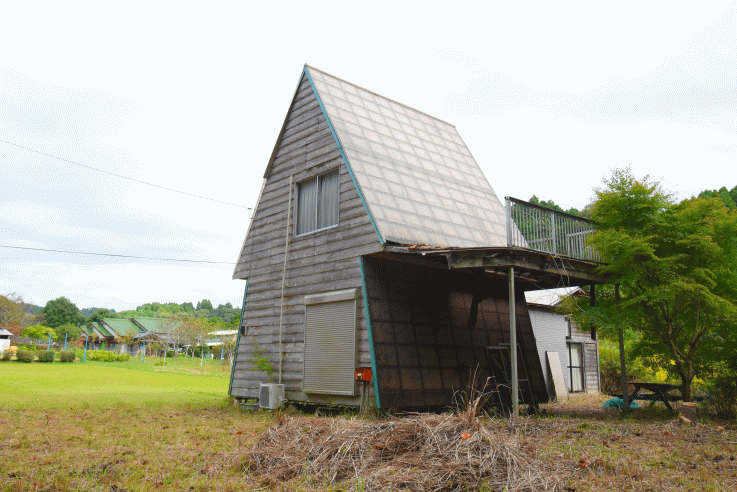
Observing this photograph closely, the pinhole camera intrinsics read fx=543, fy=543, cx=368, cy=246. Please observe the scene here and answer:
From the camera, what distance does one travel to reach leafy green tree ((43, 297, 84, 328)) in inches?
3022

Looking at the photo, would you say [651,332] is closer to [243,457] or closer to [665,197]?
[665,197]

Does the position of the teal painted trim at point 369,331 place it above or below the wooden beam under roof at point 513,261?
below

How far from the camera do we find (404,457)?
5336mm

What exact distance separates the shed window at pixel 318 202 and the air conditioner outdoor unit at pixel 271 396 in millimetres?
3455

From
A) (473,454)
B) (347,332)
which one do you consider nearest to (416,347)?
(347,332)

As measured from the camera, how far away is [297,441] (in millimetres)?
6117

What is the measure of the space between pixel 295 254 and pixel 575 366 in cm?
1308

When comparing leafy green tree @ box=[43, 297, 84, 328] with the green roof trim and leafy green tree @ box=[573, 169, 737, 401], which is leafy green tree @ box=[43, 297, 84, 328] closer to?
the green roof trim

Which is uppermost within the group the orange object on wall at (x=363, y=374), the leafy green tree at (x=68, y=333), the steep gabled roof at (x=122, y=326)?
the steep gabled roof at (x=122, y=326)

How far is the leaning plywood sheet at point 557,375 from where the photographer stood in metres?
18.1

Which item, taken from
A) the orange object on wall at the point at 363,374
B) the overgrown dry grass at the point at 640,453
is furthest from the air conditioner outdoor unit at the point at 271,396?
the overgrown dry grass at the point at 640,453

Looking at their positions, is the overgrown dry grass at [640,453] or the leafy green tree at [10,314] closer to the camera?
the overgrown dry grass at [640,453]

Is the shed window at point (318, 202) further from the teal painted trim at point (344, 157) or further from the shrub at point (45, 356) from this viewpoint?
the shrub at point (45, 356)

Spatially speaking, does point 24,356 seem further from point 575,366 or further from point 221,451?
point 221,451
